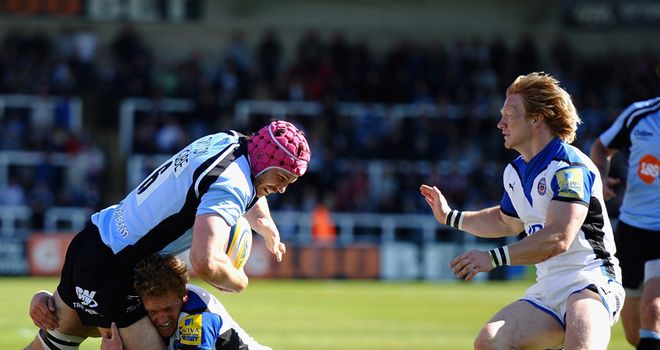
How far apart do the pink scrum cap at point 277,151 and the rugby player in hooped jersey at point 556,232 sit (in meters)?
1.28

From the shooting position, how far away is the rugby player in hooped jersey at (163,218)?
650 cm

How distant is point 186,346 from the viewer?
261 inches

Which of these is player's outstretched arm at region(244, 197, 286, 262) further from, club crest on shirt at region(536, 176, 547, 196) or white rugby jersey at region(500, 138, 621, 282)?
club crest on shirt at region(536, 176, 547, 196)

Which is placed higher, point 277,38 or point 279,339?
point 277,38

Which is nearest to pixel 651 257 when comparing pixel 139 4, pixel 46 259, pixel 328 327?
pixel 328 327

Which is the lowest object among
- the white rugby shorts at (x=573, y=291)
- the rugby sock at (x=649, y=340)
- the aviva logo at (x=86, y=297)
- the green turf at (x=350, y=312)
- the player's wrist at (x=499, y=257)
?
the green turf at (x=350, y=312)

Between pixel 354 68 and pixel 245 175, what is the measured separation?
2330 cm

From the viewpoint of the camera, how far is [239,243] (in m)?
6.92

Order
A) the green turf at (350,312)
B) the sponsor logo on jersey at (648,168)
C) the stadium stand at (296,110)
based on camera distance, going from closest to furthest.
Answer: the sponsor logo on jersey at (648,168)
the green turf at (350,312)
the stadium stand at (296,110)

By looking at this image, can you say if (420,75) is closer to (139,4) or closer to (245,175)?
(139,4)

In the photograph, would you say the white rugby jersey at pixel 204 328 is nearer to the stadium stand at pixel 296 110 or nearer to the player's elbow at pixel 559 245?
the player's elbow at pixel 559 245

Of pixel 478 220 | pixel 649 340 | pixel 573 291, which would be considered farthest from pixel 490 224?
pixel 649 340

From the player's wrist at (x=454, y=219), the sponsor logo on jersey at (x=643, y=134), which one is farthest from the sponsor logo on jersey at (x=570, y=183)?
the sponsor logo on jersey at (x=643, y=134)

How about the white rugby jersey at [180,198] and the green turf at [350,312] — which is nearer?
the white rugby jersey at [180,198]
